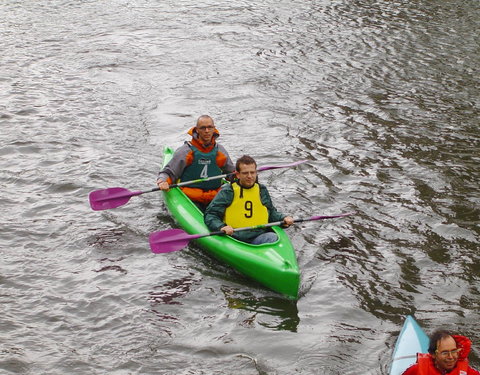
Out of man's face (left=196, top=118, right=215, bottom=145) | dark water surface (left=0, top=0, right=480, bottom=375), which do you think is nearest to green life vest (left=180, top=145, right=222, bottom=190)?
man's face (left=196, top=118, right=215, bottom=145)

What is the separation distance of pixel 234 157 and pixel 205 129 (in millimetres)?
2437

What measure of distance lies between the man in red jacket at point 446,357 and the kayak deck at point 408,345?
0.43 metres

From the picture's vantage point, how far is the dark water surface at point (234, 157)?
6.72 metres

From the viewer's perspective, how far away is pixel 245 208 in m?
7.74

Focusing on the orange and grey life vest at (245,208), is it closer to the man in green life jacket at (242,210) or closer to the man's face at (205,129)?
the man in green life jacket at (242,210)

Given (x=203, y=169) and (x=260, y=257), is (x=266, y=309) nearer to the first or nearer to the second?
(x=260, y=257)

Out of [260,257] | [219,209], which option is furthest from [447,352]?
[219,209]

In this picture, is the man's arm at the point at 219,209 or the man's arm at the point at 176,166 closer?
the man's arm at the point at 219,209

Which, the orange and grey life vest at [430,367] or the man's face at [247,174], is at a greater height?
the man's face at [247,174]

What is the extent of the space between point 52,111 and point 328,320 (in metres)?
7.20

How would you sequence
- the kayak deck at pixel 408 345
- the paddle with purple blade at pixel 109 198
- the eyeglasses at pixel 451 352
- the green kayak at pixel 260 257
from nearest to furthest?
the eyeglasses at pixel 451 352 < the kayak deck at pixel 408 345 < the green kayak at pixel 260 257 < the paddle with purple blade at pixel 109 198

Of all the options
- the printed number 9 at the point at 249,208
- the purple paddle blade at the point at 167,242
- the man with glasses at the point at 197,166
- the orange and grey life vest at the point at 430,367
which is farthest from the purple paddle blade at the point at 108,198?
the orange and grey life vest at the point at 430,367

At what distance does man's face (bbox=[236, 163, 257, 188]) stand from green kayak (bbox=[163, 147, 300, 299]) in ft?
1.82

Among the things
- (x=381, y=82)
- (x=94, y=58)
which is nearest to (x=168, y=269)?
(x=381, y=82)
